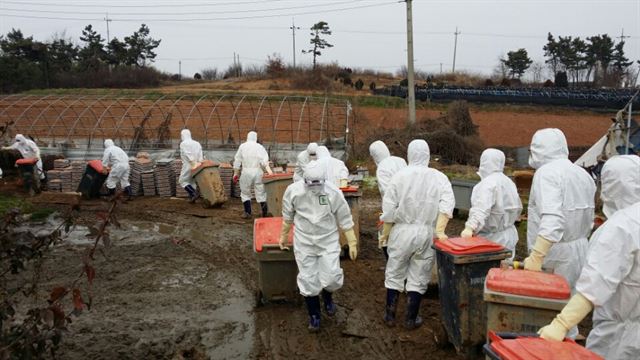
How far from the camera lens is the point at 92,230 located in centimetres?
323

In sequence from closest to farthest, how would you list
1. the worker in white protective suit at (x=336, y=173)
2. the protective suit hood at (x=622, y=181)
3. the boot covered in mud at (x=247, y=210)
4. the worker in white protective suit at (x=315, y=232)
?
the protective suit hood at (x=622, y=181) < the worker in white protective suit at (x=315, y=232) < the worker in white protective suit at (x=336, y=173) < the boot covered in mud at (x=247, y=210)

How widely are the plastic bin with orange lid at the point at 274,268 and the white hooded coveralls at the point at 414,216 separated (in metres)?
1.28

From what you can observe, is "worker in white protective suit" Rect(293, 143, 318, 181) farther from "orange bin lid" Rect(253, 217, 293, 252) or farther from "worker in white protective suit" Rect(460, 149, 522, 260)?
"worker in white protective suit" Rect(460, 149, 522, 260)

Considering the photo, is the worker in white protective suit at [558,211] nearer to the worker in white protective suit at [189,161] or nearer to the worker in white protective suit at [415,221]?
the worker in white protective suit at [415,221]

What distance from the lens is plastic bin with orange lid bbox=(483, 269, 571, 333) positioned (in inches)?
153

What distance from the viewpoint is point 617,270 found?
3.05 meters

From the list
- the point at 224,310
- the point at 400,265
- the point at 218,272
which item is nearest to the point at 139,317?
the point at 224,310

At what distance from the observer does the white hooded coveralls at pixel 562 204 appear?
4.54 m

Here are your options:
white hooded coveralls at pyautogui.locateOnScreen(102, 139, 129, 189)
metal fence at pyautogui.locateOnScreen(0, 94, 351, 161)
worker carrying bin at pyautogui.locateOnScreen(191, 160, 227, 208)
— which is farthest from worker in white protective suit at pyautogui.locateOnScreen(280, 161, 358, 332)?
metal fence at pyautogui.locateOnScreen(0, 94, 351, 161)

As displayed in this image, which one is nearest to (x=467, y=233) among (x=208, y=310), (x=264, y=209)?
(x=208, y=310)

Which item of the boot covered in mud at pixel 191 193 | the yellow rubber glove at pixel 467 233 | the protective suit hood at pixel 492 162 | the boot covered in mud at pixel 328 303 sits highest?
the protective suit hood at pixel 492 162

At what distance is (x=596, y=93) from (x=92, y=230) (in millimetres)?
40096

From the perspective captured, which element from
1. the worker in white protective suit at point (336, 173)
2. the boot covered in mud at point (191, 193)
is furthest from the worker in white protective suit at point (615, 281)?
the boot covered in mud at point (191, 193)

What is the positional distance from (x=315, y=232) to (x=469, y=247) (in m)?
1.81
